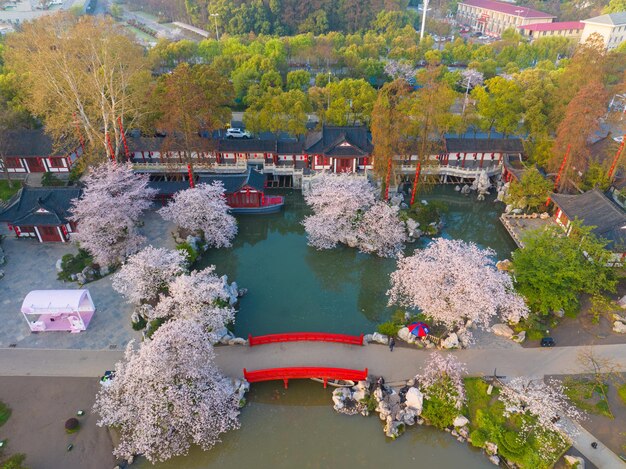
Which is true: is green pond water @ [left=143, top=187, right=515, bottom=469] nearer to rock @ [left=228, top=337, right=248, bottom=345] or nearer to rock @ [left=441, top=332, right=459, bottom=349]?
rock @ [left=228, top=337, right=248, bottom=345]

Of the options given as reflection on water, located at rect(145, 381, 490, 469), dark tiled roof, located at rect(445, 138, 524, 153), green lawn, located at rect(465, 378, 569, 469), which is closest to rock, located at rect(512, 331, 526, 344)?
green lawn, located at rect(465, 378, 569, 469)

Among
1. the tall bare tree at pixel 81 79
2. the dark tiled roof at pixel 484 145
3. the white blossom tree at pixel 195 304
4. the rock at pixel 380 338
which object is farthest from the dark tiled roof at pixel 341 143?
the rock at pixel 380 338

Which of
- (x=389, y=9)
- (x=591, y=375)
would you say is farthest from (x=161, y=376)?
(x=389, y=9)

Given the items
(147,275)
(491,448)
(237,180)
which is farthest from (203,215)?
(491,448)

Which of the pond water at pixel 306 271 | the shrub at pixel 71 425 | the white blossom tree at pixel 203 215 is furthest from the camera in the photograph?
the white blossom tree at pixel 203 215

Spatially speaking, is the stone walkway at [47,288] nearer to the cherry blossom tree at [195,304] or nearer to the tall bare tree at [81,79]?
the cherry blossom tree at [195,304]

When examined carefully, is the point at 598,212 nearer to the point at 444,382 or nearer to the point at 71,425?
the point at 444,382

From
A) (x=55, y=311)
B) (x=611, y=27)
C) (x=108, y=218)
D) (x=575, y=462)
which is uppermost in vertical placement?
(x=611, y=27)
